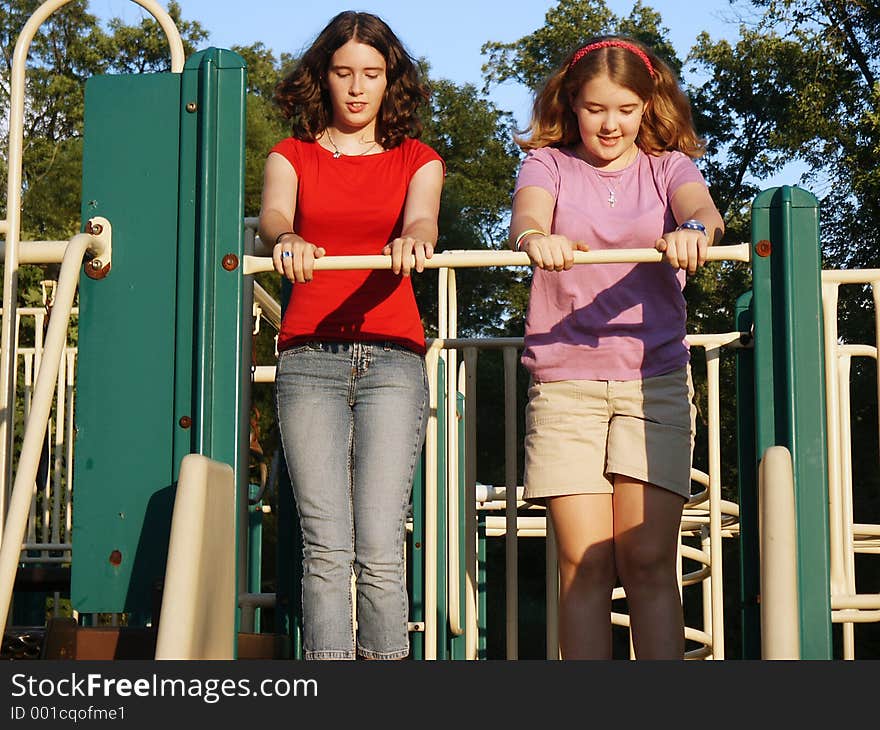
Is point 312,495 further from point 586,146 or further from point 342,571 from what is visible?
point 586,146

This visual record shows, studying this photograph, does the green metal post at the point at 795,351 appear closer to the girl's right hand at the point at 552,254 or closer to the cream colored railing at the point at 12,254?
the girl's right hand at the point at 552,254

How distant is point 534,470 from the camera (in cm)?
275

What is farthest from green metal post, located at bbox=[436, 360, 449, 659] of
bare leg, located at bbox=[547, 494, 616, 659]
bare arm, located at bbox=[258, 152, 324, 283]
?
bare leg, located at bbox=[547, 494, 616, 659]

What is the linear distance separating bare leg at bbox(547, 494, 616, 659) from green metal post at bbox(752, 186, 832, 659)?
1.67 ft

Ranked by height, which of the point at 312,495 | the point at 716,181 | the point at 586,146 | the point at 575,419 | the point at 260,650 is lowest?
the point at 260,650

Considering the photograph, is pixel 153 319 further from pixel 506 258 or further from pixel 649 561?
pixel 649 561

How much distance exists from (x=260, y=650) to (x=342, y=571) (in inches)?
17.6

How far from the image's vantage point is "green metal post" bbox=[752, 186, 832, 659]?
2.24 meters

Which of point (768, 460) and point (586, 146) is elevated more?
point (586, 146)

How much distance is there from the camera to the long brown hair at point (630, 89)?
2.89 m

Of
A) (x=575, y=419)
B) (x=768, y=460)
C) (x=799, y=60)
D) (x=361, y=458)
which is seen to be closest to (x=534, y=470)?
(x=575, y=419)

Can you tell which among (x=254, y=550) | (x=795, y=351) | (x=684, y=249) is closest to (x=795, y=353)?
(x=795, y=351)

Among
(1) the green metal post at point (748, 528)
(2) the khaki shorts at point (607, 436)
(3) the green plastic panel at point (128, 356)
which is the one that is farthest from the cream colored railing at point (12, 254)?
(1) the green metal post at point (748, 528)

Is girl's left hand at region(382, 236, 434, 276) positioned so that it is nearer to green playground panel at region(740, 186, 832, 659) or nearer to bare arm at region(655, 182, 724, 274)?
bare arm at region(655, 182, 724, 274)
